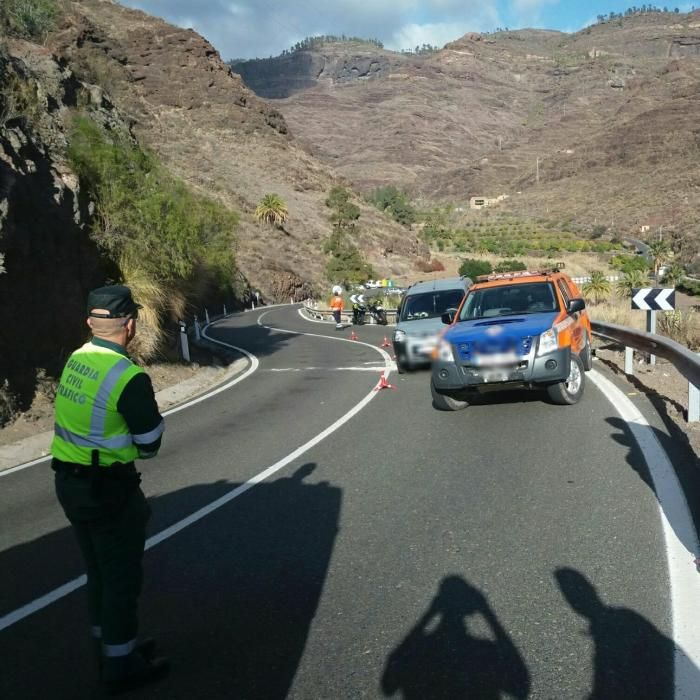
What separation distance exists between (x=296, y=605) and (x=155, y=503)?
2.77 meters

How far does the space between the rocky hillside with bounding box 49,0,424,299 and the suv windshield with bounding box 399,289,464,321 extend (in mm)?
51608

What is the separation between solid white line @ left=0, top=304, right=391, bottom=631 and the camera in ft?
14.2

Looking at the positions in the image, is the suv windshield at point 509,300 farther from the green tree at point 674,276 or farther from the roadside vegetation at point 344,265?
the roadside vegetation at point 344,265

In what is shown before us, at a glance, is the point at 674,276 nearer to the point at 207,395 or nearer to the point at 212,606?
the point at 207,395

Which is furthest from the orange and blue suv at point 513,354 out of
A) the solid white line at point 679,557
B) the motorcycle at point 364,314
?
the motorcycle at point 364,314

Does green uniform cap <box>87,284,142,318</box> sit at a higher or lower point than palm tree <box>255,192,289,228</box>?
lower

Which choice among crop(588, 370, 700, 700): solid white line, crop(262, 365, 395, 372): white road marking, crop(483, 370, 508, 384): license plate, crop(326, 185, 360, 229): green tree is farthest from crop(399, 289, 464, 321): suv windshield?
crop(326, 185, 360, 229): green tree

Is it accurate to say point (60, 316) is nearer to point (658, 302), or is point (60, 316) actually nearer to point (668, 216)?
point (658, 302)

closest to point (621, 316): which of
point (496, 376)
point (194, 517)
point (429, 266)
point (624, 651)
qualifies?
point (496, 376)

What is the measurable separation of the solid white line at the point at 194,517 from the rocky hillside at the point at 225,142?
57967 millimetres

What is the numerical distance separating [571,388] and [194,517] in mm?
5724

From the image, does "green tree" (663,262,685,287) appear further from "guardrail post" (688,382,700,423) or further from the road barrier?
"guardrail post" (688,382,700,423)

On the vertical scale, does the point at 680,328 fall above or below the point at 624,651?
below

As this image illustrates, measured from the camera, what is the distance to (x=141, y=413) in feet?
10.8
